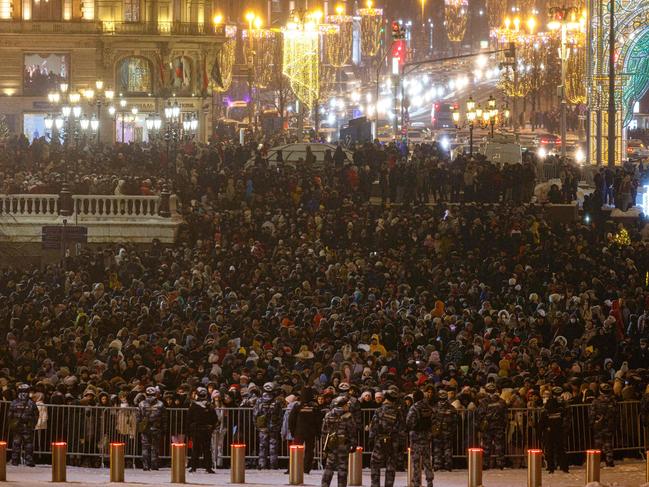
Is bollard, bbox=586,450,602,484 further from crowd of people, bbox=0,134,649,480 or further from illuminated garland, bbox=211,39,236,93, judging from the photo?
illuminated garland, bbox=211,39,236,93

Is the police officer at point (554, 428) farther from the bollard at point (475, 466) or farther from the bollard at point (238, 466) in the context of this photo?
the bollard at point (238, 466)

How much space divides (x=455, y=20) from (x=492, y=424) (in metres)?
81.9

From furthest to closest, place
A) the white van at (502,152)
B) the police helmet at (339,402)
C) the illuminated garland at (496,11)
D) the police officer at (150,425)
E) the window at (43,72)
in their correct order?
the illuminated garland at (496,11)
the window at (43,72)
the white van at (502,152)
the police officer at (150,425)
the police helmet at (339,402)

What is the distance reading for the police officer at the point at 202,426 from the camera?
2309 centimetres

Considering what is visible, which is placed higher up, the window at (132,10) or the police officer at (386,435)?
the window at (132,10)

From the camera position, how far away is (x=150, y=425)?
23.2 m

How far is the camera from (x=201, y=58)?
79812 mm

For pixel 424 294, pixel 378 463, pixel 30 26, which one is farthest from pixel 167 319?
pixel 30 26

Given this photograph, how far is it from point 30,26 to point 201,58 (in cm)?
819

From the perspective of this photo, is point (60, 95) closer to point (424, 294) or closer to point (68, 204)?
point (68, 204)

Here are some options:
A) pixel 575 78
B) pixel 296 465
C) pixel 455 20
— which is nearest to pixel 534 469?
pixel 296 465

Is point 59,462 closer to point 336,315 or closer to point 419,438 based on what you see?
point 419,438

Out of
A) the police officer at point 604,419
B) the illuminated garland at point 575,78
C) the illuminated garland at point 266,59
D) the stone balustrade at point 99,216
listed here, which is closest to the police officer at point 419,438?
the police officer at point 604,419

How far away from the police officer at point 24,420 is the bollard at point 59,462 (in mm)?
1608
